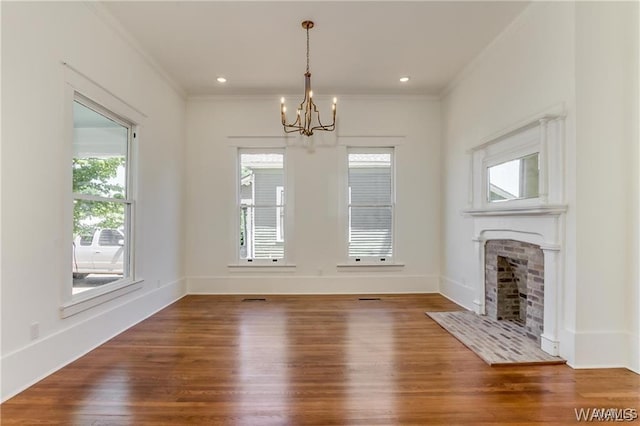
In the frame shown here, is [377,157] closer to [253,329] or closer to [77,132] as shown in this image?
[253,329]

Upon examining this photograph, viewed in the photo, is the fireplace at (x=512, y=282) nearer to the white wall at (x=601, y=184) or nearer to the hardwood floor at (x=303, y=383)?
the white wall at (x=601, y=184)

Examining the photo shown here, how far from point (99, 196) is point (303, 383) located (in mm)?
2618

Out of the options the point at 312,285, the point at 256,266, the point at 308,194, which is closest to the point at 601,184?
the point at 308,194

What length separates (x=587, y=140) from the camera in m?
2.65

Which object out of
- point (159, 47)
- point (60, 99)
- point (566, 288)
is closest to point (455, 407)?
point (566, 288)

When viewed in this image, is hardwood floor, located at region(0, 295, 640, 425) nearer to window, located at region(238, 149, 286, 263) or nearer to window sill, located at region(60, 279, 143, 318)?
window sill, located at region(60, 279, 143, 318)

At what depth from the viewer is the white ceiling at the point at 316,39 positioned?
3.16 metres

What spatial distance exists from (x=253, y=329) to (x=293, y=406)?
1616 mm

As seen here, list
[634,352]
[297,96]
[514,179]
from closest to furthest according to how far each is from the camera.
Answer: [634,352], [514,179], [297,96]

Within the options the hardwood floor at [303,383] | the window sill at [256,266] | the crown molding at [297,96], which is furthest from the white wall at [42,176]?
the window sill at [256,266]

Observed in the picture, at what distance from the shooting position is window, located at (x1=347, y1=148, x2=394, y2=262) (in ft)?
18.2

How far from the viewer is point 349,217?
18.1 ft

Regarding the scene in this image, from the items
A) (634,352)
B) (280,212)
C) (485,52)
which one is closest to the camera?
(634,352)

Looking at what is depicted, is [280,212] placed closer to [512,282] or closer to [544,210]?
[512,282]
